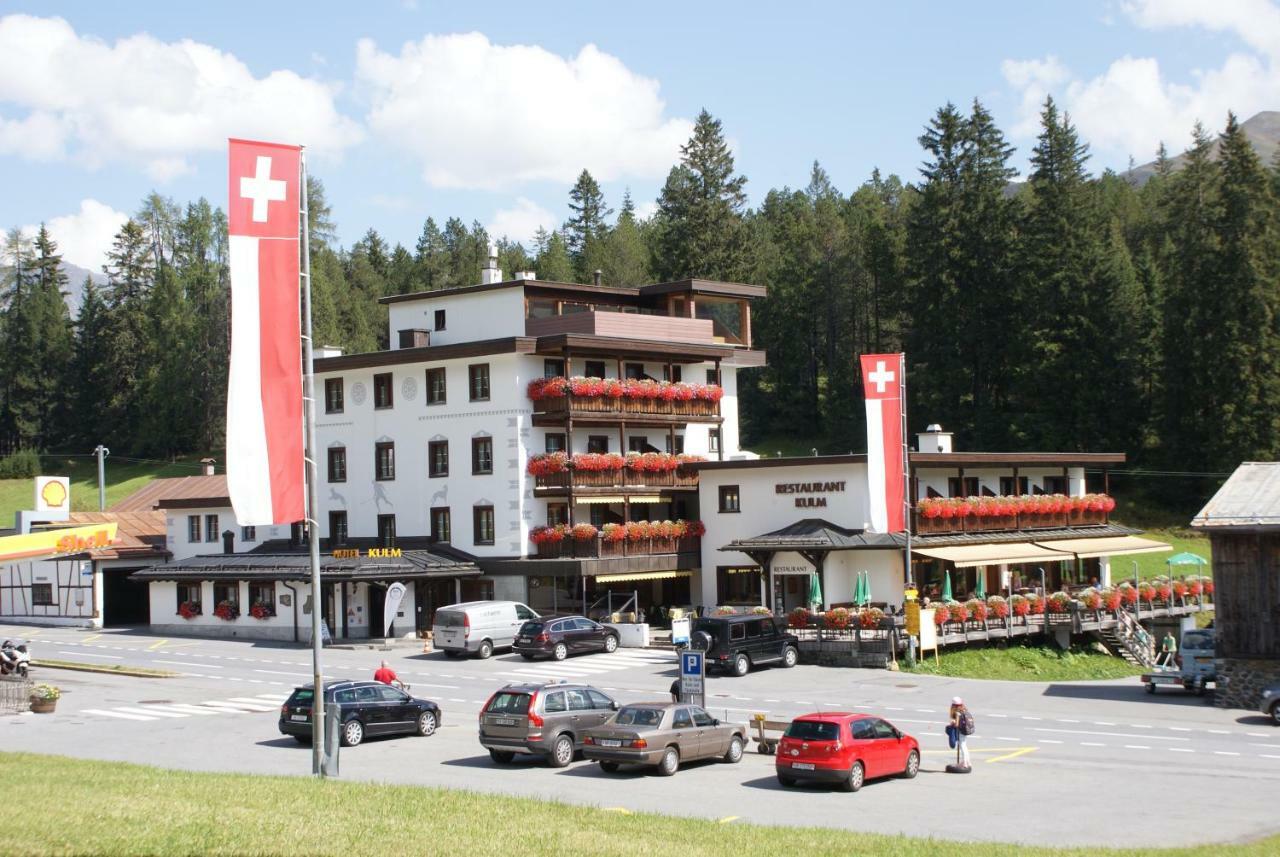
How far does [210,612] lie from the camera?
5800cm

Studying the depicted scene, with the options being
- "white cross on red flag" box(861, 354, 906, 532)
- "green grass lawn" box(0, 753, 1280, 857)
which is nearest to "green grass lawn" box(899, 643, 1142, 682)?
"white cross on red flag" box(861, 354, 906, 532)

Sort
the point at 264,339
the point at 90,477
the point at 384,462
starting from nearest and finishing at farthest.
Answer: the point at 264,339
the point at 384,462
the point at 90,477

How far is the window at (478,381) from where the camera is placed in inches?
2260

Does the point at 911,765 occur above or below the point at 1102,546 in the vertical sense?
below

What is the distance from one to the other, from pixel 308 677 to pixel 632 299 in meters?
27.3

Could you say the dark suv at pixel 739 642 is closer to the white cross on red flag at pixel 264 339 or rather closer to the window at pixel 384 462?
the window at pixel 384 462

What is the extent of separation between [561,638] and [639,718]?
800 inches

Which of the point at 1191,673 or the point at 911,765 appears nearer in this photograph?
the point at 911,765

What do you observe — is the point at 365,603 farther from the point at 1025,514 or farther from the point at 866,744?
the point at 866,744

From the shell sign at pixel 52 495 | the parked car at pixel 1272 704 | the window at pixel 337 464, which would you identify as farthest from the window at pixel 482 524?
the parked car at pixel 1272 704

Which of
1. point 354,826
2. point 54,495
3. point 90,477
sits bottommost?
point 354,826

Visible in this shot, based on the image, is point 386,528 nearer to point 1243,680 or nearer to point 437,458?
point 437,458

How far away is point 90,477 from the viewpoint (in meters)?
112

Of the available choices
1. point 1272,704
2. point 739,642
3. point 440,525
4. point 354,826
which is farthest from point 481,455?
point 354,826
